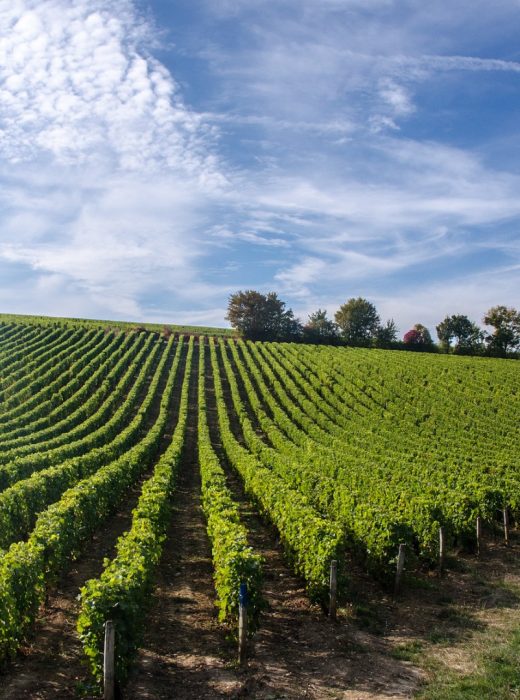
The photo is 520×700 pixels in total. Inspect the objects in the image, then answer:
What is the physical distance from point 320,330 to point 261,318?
11.7 meters

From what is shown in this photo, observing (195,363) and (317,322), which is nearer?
Answer: (195,363)

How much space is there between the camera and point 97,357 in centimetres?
6284

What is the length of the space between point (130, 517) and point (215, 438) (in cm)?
2043

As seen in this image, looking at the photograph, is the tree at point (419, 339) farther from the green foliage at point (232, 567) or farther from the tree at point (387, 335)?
the green foliage at point (232, 567)

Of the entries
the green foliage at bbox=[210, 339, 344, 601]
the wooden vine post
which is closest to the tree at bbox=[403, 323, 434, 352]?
the green foliage at bbox=[210, 339, 344, 601]

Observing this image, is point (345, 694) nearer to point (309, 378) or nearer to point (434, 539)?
point (434, 539)

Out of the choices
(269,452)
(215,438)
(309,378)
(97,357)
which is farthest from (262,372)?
(269,452)

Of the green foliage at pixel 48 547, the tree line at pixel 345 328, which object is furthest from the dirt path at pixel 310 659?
the tree line at pixel 345 328

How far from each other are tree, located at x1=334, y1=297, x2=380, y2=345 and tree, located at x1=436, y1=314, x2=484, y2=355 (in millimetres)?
11685

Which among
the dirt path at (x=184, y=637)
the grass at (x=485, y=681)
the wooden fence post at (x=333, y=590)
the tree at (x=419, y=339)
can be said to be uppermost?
the tree at (x=419, y=339)

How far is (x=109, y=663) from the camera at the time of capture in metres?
7.91

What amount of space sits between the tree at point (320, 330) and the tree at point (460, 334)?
1890 cm

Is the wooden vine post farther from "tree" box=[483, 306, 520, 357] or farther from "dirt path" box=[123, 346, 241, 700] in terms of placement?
"tree" box=[483, 306, 520, 357]

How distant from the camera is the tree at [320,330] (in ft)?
332
